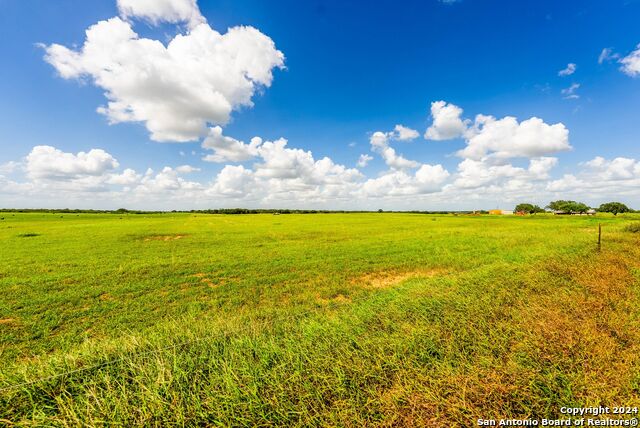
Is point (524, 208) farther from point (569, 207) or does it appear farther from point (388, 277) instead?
point (388, 277)

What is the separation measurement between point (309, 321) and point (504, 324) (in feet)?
11.5

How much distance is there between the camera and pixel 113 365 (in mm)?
3412

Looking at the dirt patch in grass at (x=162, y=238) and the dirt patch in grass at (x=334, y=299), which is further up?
the dirt patch in grass at (x=162, y=238)

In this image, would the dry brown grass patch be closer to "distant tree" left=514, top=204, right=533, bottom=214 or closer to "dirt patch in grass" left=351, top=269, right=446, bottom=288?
"dirt patch in grass" left=351, top=269, right=446, bottom=288

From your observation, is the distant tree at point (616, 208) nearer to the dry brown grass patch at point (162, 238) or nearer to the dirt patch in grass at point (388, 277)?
the dirt patch in grass at point (388, 277)

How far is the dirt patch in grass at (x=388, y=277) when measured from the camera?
39.5ft

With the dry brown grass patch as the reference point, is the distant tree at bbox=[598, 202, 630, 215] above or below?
above

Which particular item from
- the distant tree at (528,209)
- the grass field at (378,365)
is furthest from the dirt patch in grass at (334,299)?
the distant tree at (528,209)

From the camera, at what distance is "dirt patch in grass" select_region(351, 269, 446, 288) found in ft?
39.5

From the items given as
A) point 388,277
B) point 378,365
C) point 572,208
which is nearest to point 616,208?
point 572,208

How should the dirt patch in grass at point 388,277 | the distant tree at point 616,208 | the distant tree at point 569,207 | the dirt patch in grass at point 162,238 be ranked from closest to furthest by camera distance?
the dirt patch in grass at point 388,277 < the dirt patch in grass at point 162,238 < the distant tree at point 616,208 < the distant tree at point 569,207

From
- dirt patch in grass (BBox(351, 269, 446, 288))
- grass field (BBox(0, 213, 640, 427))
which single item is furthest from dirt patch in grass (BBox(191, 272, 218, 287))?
dirt patch in grass (BBox(351, 269, 446, 288))

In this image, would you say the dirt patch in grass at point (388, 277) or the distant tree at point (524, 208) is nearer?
the dirt patch in grass at point (388, 277)

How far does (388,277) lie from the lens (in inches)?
518
